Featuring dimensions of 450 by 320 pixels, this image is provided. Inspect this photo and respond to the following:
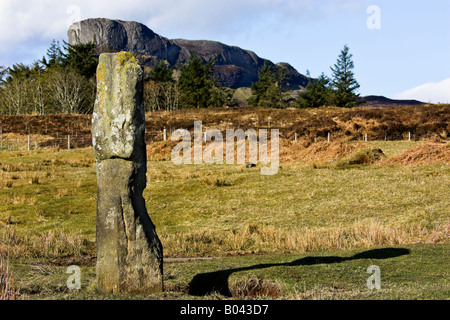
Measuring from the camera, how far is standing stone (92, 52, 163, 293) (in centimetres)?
822

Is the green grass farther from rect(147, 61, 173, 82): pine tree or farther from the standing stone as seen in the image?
rect(147, 61, 173, 82): pine tree

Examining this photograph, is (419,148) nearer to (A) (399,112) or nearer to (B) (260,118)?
(A) (399,112)

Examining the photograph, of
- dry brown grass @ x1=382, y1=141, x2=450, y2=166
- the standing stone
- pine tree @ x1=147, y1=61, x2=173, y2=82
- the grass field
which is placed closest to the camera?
the standing stone

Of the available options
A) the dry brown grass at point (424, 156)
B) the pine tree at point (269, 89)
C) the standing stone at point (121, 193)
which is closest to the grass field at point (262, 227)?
the standing stone at point (121, 193)

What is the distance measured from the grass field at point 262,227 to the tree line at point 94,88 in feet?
163

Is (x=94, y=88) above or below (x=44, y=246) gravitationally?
above

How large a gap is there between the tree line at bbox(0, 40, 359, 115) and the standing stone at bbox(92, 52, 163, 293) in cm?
7391

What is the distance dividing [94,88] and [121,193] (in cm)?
7562

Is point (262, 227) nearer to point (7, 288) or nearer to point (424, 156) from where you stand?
point (7, 288)

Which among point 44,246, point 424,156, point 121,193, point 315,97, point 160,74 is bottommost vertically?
point 44,246

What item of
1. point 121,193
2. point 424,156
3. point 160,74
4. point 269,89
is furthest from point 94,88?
point 121,193

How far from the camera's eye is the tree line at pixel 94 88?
82562 mm

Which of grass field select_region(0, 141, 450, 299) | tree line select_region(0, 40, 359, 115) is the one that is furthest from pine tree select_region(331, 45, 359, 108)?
grass field select_region(0, 141, 450, 299)

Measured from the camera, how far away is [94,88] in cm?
8050
